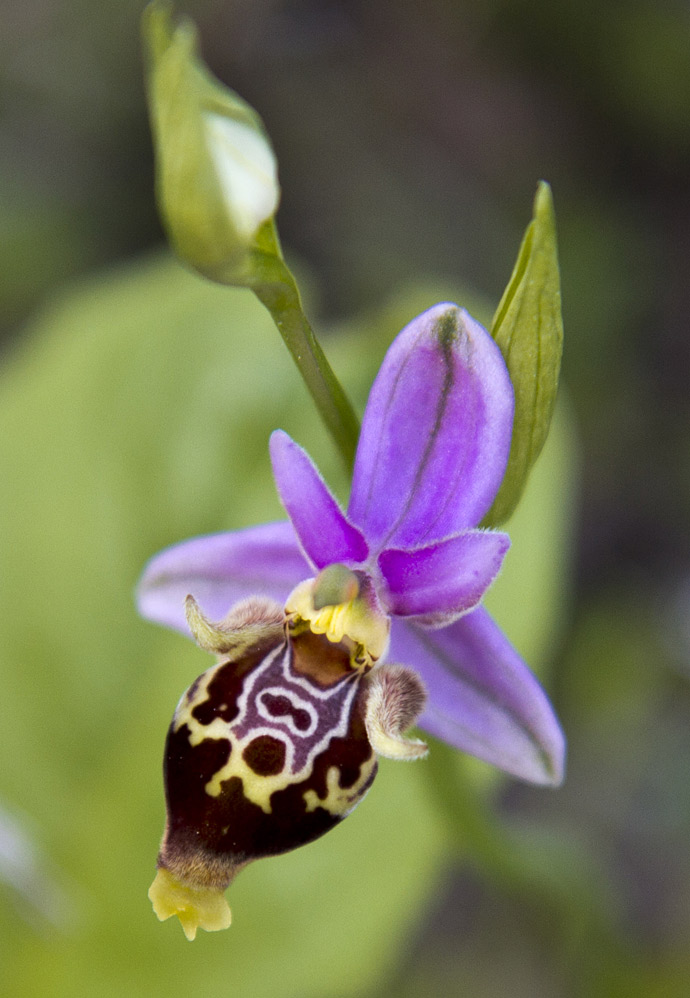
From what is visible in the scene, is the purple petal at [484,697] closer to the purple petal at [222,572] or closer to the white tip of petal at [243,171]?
the purple petal at [222,572]

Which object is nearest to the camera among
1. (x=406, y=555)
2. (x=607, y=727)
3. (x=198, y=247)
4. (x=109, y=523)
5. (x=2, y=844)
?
(x=198, y=247)

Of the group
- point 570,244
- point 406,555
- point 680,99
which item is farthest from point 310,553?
point 680,99

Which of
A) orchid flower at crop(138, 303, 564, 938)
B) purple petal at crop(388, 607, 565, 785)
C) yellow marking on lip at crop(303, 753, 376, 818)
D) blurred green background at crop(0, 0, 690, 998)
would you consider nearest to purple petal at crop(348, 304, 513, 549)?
orchid flower at crop(138, 303, 564, 938)

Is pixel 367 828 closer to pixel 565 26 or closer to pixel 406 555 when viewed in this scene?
pixel 406 555

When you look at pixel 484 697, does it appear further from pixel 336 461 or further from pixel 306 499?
pixel 336 461

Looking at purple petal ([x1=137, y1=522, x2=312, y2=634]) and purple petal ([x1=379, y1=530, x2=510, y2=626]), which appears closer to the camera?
purple petal ([x1=379, y1=530, x2=510, y2=626])

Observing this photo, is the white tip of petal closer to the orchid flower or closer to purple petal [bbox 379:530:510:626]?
the orchid flower
